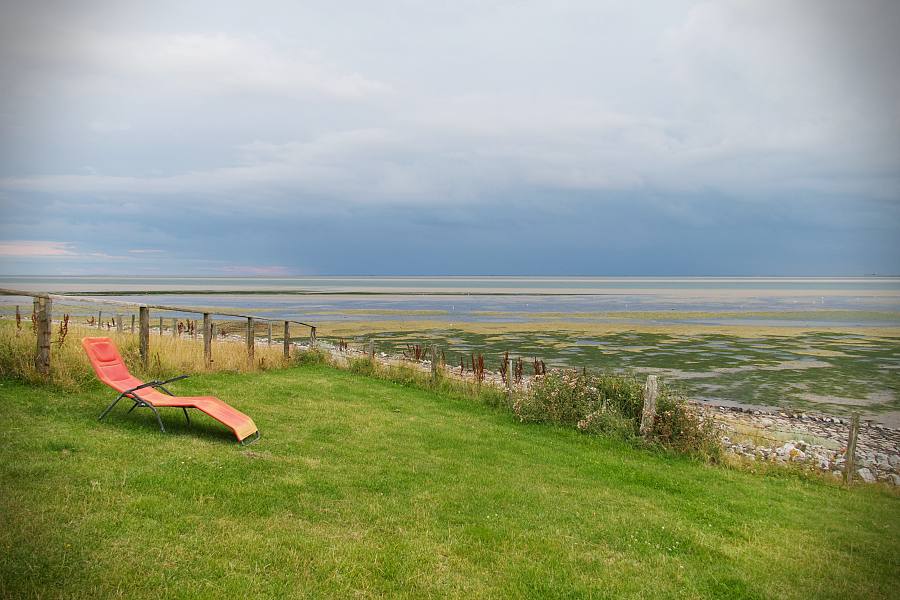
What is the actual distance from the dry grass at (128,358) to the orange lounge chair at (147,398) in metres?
0.80

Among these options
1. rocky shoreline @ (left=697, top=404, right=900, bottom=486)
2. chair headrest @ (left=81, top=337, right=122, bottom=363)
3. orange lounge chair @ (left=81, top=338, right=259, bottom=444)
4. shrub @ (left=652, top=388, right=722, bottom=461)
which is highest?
chair headrest @ (left=81, top=337, right=122, bottom=363)

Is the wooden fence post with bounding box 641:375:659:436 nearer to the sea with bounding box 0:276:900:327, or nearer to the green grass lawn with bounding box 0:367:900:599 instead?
Result: the green grass lawn with bounding box 0:367:900:599

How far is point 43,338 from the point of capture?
9266 mm

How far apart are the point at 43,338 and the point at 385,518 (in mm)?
6836

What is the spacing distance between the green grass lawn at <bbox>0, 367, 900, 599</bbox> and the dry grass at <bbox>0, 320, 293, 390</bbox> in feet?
1.64

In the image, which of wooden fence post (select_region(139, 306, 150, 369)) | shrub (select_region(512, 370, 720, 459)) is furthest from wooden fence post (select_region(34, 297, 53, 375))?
shrub (select_region(512, 370, 720, 459))

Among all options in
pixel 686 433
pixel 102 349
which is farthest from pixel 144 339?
pixel 686 433

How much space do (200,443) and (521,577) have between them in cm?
444

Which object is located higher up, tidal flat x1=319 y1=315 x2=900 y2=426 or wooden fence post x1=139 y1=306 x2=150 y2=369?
wooden fence post x1=139 y1=306 x2=150 y2=369

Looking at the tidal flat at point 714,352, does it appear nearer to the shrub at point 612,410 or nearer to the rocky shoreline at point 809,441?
the rocky shoreline at point 809,441

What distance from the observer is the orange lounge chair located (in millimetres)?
7746

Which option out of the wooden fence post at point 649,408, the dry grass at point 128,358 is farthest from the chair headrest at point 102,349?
the wooden fence post at point 649,408

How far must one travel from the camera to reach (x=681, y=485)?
7984 millimetres

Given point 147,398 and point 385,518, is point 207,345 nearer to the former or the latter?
point 147,398
